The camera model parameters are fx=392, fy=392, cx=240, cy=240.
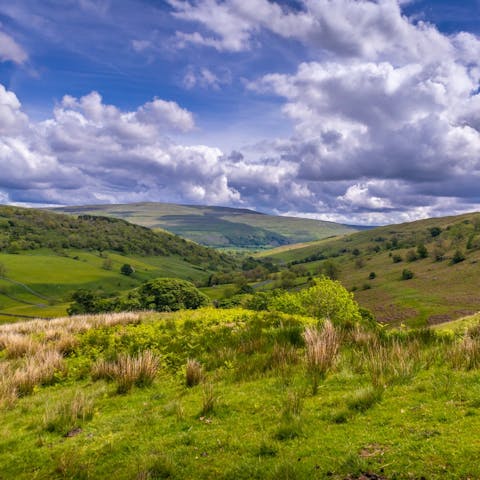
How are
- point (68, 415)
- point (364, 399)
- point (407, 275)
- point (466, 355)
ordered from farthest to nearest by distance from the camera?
point (407, 275) < point (466, 355) < point (68, 415) < point (364, 399)

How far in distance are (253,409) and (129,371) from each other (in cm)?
427

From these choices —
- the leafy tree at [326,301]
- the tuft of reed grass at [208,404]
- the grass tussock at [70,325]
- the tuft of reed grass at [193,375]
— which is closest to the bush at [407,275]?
the leafy tree at [326,301]

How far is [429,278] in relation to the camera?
151m

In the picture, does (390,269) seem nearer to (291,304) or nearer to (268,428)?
(291,304)

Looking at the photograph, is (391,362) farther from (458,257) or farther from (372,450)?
(458,257)

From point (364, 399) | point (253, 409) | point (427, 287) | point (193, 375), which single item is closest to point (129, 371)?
point (193, 375)

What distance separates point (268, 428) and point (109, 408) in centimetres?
450

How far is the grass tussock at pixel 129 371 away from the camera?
10.9m

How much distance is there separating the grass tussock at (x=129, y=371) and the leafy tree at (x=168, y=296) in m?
54.1

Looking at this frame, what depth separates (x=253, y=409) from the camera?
8523 millimetres

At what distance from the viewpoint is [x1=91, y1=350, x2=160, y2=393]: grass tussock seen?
1095cm

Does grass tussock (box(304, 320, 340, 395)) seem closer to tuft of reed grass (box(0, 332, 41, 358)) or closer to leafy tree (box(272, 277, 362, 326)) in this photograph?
tuft of reed grass (box(0, 332, 41, 358))

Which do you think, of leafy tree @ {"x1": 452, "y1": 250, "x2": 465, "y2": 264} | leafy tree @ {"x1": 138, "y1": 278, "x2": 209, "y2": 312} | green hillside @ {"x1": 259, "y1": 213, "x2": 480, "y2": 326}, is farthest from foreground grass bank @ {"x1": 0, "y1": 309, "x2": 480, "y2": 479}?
leafy tree @ {"x1": 452, "y1": 250, "x2": 465, "y2": 264}

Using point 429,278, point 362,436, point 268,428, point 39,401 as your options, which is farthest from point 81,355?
point 429,278
